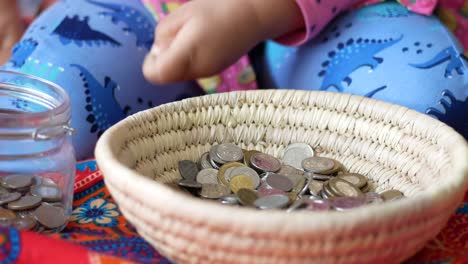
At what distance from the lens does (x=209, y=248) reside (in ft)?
1.32

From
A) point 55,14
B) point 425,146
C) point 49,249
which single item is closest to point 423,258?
point 425,146

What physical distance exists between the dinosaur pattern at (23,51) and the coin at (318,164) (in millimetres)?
415

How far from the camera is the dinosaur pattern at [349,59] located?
78cm

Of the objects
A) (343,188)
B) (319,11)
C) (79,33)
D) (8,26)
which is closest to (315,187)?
(343,188)

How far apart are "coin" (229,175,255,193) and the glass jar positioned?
163mm

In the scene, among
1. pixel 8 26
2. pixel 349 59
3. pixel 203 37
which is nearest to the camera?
pixel 203 37

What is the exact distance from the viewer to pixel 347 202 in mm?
478

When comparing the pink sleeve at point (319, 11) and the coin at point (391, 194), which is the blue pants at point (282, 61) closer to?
the pink sleeve at point (319, 11)

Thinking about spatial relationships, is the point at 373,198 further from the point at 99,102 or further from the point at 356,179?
the point at 99,102

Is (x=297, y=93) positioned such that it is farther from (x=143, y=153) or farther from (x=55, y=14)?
(x=55, y=14)

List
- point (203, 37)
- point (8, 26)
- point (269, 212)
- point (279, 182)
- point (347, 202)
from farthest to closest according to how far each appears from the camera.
→ point (8, 26) → point (203, 37) → point (279, 182) → point (347, 202) → point (269, 212)

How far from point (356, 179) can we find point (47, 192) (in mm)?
301

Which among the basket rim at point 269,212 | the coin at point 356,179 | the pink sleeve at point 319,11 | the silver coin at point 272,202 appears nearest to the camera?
the basket rim at point 269,212

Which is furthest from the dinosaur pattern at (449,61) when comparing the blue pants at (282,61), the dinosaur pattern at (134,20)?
the dinosaur pattern at (134,20)
